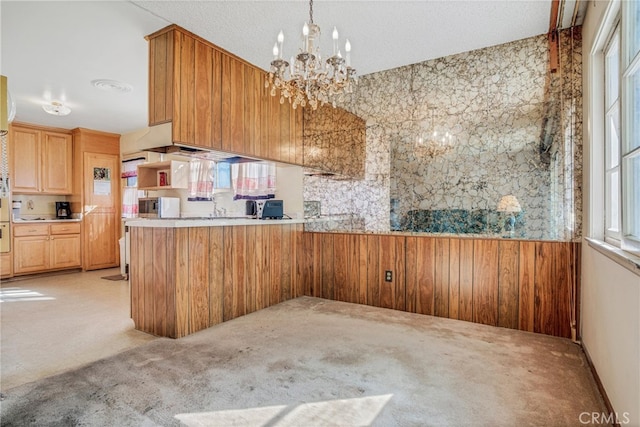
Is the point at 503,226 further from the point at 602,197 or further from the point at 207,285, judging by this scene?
the point at 207,285

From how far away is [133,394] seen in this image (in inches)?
80.7

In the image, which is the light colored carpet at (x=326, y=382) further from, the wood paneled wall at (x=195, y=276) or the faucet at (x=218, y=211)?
the faucet at (x=218, y=211)

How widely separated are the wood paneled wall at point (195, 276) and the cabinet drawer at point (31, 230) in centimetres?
414

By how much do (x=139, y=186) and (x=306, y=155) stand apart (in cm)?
355

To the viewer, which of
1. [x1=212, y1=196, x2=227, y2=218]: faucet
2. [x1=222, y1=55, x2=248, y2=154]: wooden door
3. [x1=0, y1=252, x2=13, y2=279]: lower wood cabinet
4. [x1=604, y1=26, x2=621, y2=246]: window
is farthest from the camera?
[x1=0, y1=252, x2=13, y2=279]: lower wood cabinet


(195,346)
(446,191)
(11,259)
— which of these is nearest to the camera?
(195,346)

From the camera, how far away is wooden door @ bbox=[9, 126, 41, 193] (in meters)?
5.96

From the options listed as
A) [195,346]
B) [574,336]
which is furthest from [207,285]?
[574,336]

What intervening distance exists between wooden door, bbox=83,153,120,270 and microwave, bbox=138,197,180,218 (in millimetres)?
1271

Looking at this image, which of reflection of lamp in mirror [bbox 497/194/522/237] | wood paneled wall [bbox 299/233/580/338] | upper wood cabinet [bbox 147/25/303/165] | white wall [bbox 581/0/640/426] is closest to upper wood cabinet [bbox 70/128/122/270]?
upper wood cabinet [bbox 147/25/303/165]

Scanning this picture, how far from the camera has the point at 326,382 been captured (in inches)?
86.6

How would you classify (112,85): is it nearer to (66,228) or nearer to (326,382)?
(66,228)

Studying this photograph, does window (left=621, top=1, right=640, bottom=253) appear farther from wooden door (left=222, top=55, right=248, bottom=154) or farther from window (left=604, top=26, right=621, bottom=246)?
wooden door (left=222, top=55, right=248, bottom=154)

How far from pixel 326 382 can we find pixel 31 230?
6.41 m
